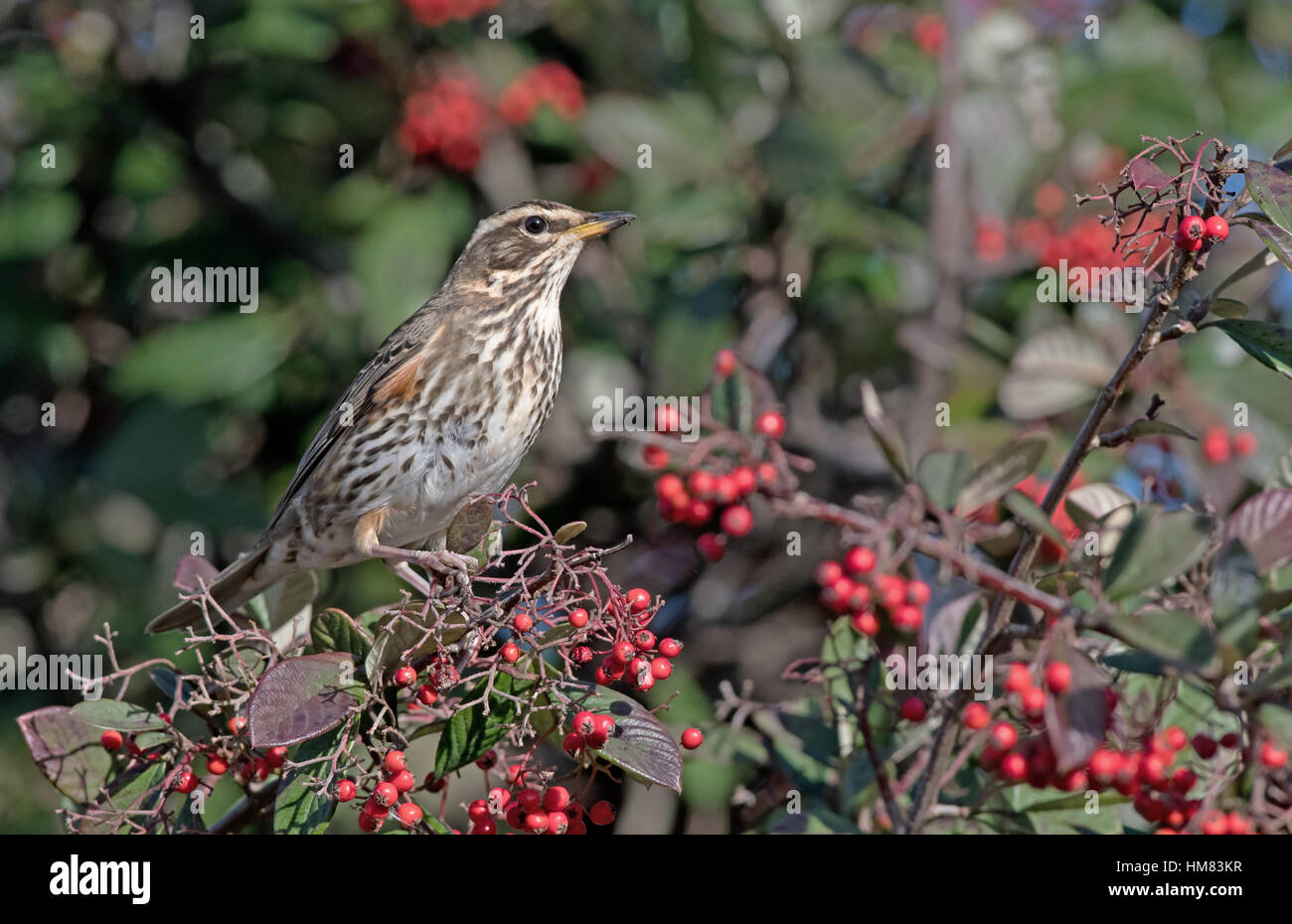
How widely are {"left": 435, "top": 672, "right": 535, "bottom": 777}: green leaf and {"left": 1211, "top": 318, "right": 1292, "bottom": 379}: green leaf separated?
1299mm

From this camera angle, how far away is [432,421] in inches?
150

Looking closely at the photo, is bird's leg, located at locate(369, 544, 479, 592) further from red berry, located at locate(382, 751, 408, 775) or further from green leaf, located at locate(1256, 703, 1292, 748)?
green leaf, located at locate(1256, 703, 1292, 748)

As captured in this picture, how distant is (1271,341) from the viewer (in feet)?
6.72

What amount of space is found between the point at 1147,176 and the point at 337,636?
158 centimetres

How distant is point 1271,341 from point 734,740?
1.42 m

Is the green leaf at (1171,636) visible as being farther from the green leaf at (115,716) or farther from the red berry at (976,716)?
the green leaf at (115,716)

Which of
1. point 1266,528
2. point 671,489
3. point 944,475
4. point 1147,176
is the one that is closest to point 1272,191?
point 1147,176

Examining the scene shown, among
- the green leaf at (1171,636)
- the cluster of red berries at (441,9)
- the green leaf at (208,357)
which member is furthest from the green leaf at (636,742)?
the cluster of red berries at (441,9)

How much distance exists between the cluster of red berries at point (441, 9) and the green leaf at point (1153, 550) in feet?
11.0

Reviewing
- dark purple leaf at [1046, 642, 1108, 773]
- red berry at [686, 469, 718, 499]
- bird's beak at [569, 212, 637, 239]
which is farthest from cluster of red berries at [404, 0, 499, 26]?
dark purple leaf at [1046, 642, 1108, 773]

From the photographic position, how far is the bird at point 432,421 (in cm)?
379

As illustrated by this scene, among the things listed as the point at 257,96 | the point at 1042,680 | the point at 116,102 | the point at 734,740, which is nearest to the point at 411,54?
the point at 257,96

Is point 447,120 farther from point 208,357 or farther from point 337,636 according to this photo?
point 337,636

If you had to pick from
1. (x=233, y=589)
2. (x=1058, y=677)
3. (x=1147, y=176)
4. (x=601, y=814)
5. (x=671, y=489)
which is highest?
(x=1147, y=176)
